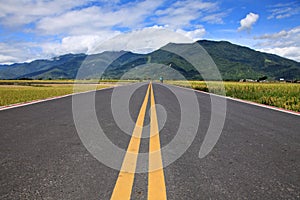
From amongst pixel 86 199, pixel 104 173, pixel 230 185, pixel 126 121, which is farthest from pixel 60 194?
pixel 126 121

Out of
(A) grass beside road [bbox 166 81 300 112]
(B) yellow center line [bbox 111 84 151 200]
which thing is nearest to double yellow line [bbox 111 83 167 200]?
(B) yellow center line [bbox 111 84 151 200]

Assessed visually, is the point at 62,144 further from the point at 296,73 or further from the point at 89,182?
the point at 296,73

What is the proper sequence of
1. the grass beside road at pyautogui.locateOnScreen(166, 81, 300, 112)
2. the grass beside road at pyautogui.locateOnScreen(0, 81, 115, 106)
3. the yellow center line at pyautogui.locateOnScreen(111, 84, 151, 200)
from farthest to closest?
the grass beside road at pyautogui.locateOnScreen(0, 81, 115, 106) → the grass beside road at pyautogui.locateOnScreen(166, 81, 300, 112) → the yellow center line at pyautogui.locateOnScreen(111, 84, 151, 200)

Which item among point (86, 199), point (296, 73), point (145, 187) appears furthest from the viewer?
point (296, 73)

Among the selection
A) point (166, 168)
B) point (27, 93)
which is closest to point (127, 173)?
point (166, 168)

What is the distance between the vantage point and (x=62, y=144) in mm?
4062

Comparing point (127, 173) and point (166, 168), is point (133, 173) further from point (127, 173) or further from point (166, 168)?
point (166, 168)

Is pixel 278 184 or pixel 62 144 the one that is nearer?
pixel 278 184

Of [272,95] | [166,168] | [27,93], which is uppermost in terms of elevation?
[166,168]

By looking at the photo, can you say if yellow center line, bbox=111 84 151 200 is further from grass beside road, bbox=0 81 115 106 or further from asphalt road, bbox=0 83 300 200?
grass beside road, bbox=0 81 115 106

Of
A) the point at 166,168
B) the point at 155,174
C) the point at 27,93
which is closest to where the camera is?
the point at 155,174

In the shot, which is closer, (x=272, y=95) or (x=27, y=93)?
(x=272, y=95)

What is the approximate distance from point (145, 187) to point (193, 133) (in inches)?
109

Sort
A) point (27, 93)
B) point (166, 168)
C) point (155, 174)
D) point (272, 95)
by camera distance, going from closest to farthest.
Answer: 1. point (155, 174)
2. point (166, 168)
3. point (272, 95)
4. point (27, 93)
